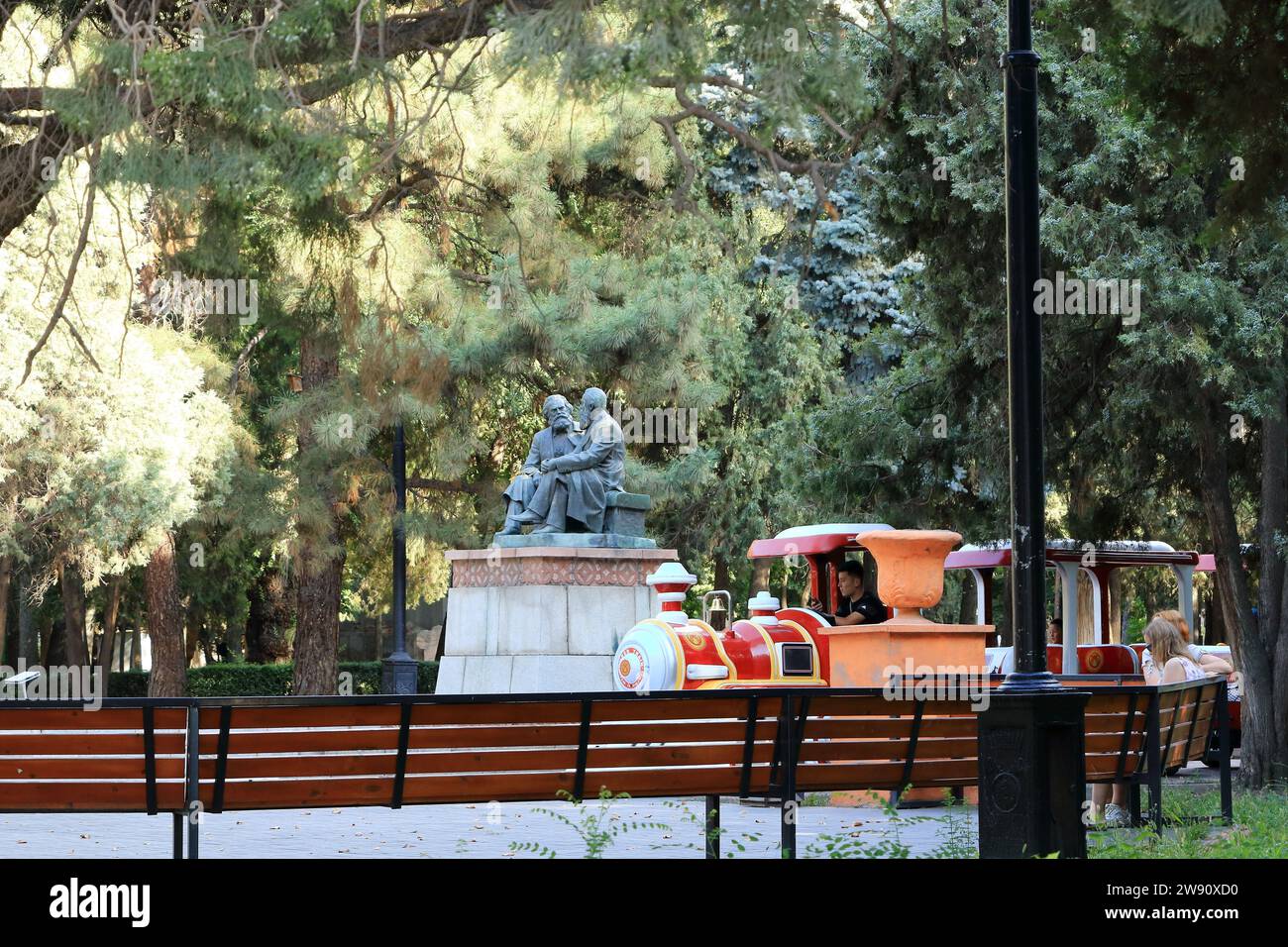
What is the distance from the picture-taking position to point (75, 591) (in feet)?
115

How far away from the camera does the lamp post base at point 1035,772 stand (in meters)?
7.98

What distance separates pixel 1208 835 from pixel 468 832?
5.27m

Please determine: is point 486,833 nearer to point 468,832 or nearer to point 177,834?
point 468,832

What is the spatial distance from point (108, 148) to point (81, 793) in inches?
131

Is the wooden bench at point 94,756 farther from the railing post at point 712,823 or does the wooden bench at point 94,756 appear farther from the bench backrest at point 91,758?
the railing post at point 712,823

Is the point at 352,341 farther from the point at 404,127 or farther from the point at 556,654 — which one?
the point at 556,654

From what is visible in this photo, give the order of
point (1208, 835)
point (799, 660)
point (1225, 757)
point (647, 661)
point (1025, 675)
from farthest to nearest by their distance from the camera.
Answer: point (799, 660) < point (647, 661) < point (1225, 757) < point (1208, 835) < point (1025, 675)

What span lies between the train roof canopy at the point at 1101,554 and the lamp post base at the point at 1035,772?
9.64 m

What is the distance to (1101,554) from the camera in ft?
60.0

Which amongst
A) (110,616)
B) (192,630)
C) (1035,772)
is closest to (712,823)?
(1035,772)

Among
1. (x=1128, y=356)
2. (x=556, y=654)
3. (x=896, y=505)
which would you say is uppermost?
(x=1128, y=356)

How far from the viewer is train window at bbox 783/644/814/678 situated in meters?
14.8

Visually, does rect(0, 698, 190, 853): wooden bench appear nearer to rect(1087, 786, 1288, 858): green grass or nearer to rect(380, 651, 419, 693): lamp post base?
rect(1087, 786, 1288, 858): green grass
